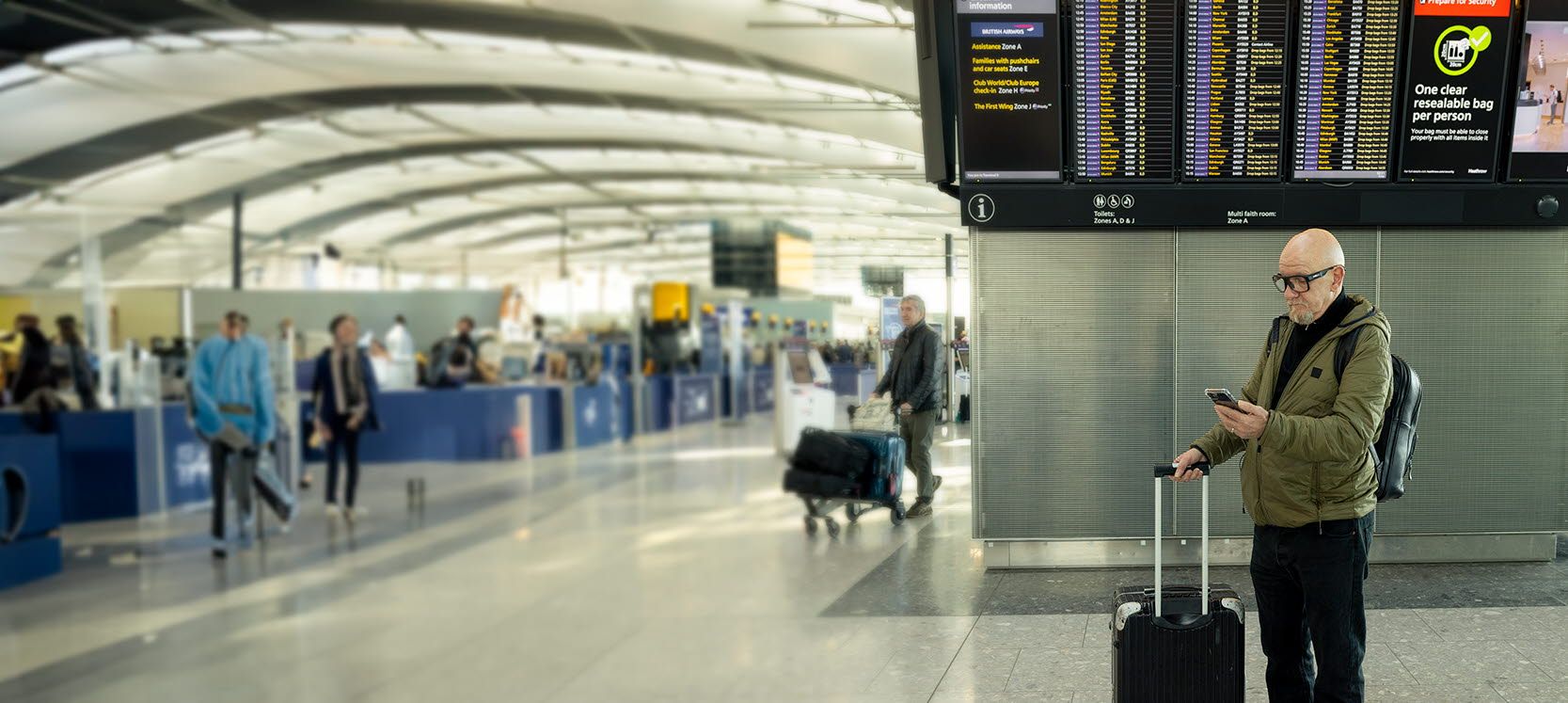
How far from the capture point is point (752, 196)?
718 inches

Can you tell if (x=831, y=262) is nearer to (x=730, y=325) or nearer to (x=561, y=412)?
(x=561, y=412)

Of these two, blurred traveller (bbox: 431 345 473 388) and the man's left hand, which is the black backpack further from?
blurred traveller (bbox: 431 345 473 388)

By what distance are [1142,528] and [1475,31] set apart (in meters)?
3.23

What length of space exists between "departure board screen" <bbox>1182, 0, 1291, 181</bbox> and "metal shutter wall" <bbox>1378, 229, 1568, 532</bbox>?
1.03 m

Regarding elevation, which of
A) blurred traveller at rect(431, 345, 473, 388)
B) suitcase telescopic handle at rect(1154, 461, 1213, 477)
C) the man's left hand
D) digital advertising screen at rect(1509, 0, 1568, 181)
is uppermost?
digital advertising screen at rect(1509, 0, 1568, 181)

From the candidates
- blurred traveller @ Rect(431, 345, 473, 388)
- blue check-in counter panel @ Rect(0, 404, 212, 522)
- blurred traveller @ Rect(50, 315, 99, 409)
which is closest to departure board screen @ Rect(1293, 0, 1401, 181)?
blue check-in counter panel @ Rect(0, 404, 212, 522)

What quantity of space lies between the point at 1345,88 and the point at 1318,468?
386 centimetres

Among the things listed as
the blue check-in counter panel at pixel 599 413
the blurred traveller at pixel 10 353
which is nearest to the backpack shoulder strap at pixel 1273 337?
the blurred traveller at pixel 10 353

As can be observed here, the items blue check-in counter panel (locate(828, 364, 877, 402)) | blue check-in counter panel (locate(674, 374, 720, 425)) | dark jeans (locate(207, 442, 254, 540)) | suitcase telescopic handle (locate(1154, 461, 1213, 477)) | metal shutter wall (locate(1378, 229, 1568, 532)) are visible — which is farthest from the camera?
blue check-in counter panel (locate(674, 374, 720, 425))

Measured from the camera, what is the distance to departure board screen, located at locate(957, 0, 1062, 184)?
22.2 feet

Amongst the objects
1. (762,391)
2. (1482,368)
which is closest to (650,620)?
(1482,368)

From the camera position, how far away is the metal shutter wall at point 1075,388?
287 inches

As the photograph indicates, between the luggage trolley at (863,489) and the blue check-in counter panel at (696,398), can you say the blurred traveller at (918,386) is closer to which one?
the luggage trolley at (863,489)

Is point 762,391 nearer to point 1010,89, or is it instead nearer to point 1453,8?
point 1010,89
